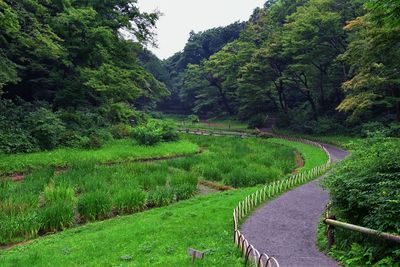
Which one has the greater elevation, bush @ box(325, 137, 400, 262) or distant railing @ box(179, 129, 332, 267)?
bush @ box(325, 137, 400, 262)

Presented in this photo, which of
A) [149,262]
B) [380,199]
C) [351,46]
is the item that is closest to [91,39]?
[351,46]

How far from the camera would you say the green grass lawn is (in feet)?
72.2

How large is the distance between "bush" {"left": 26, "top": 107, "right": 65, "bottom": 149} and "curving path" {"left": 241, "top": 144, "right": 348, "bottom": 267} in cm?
1760

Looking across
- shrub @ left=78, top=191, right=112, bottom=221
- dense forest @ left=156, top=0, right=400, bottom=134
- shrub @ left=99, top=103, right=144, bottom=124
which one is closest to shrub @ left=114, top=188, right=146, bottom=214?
shrub @ left=78, top=191, right=112, bottom=221

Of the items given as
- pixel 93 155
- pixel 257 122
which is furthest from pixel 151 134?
pixel 257 122

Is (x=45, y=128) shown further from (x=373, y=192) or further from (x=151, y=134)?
(x=373, y=192)

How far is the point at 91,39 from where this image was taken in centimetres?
3166

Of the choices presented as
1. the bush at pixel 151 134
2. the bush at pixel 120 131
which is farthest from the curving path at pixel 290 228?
the bush at pixel 120 131

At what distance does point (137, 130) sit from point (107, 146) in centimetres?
426

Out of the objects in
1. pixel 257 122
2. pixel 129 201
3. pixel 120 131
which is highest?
pixel 257 122

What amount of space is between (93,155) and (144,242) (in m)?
16.3

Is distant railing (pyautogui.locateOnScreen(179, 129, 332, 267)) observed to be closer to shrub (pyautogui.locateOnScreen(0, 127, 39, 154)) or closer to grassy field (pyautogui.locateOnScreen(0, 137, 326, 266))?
grassy field (pyautogui.locateOnScreen(0, 137, 326, 266))

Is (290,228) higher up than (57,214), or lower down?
higher up

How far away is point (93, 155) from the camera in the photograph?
1021 inches
